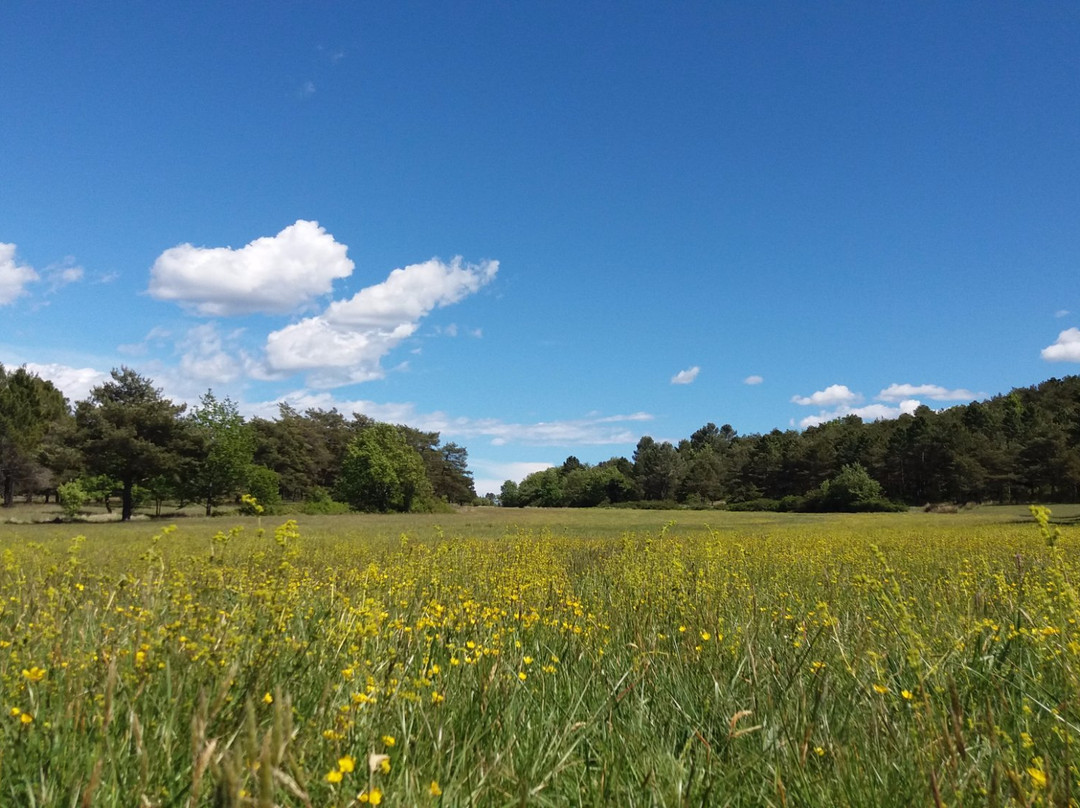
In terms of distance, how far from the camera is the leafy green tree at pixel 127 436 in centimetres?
3672

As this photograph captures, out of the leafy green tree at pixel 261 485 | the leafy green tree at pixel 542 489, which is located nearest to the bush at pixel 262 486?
the leafy green tree at pixel 261 485

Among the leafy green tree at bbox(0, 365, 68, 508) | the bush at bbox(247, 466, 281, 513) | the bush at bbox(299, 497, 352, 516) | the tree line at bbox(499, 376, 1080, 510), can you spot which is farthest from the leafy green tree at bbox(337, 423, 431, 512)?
the tree line at bbox(499, 376, 1080, 510)

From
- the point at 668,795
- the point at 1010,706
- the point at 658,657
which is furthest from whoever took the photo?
the point at 658,657

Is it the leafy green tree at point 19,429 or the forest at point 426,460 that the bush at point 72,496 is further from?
the leafy green tree at point 19,429

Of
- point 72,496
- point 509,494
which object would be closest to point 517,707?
point 72,496

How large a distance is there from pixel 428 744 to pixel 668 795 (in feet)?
3.13

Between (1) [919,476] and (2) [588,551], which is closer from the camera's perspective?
(2) [588,551]

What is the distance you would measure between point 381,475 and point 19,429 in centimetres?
2957

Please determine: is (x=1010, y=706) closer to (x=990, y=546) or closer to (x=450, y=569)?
(x=450, y=569)

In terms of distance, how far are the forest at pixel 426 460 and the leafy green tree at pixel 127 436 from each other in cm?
10

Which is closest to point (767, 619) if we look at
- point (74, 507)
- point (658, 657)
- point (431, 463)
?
point (658, 657)

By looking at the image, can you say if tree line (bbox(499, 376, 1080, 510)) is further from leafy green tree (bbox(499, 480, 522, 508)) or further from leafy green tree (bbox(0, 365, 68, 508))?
leafy green tree (bbox(0, 365, 68, 508))

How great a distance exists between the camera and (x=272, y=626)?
310 cm

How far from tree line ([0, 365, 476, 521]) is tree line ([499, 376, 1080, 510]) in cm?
3049
